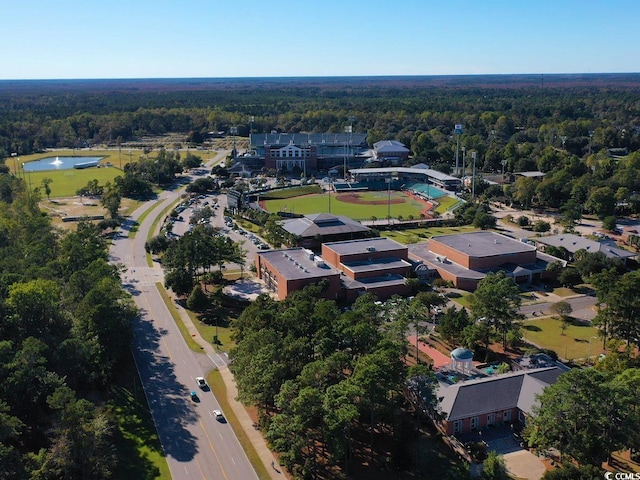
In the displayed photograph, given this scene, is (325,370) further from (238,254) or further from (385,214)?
(385,214)

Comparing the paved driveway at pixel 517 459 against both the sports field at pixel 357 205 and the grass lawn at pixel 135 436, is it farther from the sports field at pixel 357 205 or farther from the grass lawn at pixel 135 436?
the sports field at pixel 357 205

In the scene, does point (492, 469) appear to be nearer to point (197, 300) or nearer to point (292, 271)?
point (292, 271)

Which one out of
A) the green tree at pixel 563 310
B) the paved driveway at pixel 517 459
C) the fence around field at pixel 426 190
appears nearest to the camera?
the paved driveway at pixel 517 459

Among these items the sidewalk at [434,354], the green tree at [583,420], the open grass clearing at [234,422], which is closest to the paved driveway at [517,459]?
the green tree at [583,420]

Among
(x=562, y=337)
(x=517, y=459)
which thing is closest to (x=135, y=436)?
(x=517, y=459)

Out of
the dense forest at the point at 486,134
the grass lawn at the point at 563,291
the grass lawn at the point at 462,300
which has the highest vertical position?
the dense forest at the point at 486,134

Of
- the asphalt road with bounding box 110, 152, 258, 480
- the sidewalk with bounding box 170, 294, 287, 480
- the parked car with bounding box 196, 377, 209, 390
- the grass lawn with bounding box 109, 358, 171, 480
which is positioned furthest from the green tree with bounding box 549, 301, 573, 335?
the grass lawn with bounding box 109, 358, 171, 480
